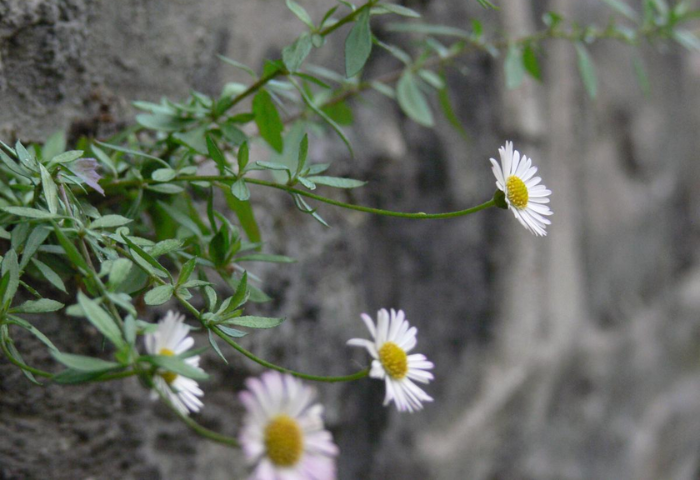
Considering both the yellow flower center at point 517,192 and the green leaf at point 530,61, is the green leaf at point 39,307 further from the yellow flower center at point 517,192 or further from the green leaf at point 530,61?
the green leaf at point 530,61

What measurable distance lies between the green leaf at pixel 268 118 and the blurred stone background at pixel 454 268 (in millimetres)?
191

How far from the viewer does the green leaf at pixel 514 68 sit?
69cm

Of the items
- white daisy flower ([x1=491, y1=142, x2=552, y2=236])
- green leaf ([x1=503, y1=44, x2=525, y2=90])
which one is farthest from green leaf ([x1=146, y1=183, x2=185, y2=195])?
green leaf ([x1=503, y1=44, x2=525, y2=90])

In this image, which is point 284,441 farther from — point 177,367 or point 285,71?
point 285,71

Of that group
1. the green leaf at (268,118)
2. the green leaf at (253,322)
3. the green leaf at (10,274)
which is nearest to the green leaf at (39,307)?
the green leaf at (10,274)

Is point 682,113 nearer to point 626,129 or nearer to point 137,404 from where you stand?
point 626,129

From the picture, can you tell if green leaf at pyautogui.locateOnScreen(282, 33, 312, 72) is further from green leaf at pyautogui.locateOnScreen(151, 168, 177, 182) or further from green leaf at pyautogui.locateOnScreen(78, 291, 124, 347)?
green leaf at pyautogui.locateOnScreen(78, 291, 124, 347)

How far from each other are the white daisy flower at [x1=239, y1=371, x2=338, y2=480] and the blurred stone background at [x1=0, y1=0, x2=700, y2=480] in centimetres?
28

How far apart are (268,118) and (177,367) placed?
0.25m

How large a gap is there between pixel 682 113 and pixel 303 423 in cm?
141

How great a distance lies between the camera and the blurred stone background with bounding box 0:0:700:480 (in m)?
0.62

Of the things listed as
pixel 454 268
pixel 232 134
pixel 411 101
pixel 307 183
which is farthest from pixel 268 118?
pixel 454 268

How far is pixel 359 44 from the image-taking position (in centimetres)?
45

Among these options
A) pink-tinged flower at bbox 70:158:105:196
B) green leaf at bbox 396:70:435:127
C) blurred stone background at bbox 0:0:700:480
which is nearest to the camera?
pink-tinged flower at bbox 70:158:105:196
